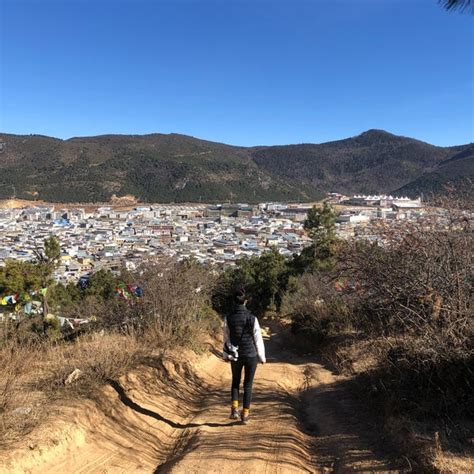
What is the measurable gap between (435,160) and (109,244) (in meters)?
125

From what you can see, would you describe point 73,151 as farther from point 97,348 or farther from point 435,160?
point 97,348

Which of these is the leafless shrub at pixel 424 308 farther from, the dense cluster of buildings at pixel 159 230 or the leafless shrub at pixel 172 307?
the dense cluster of buildings at pixel 159 230

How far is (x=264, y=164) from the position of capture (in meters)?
177

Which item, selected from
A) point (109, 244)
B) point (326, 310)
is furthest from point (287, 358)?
point (109, 244)

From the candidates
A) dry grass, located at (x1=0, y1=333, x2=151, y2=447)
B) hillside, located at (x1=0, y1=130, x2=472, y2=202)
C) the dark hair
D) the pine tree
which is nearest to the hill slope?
hillside, located at (x1=0, y1=130, x2=472, y2=202)

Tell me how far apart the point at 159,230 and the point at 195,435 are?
85.2 meters

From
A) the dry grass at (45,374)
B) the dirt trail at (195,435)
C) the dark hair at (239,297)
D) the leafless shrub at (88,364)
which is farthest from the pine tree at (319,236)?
the dark hair at (239,297)

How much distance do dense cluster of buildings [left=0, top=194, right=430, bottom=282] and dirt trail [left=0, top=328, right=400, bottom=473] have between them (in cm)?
4024

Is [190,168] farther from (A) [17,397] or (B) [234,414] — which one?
(A) [17,397]

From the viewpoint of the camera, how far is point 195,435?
15.0 ft

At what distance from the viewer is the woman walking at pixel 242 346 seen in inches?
191

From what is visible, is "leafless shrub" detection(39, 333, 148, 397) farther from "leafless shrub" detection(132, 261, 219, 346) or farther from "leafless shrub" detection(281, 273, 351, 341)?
"leafless shrub" detection(281, 273, 351, 341)

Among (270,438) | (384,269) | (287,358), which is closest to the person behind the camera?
(270,438)

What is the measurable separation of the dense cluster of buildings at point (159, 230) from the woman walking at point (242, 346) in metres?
41.3
